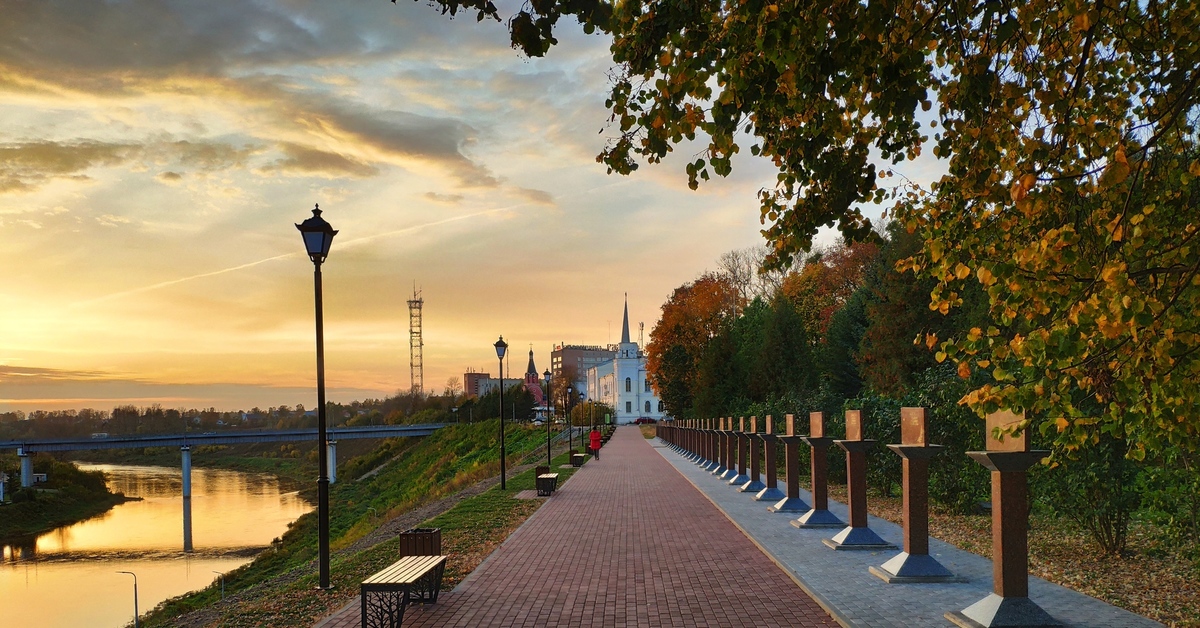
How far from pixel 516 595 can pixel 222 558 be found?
27062 mm

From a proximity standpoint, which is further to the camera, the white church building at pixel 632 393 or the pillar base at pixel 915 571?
the white church building at pixel 632 393

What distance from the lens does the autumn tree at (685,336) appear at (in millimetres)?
52562

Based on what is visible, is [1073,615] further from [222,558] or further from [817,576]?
[222,558]

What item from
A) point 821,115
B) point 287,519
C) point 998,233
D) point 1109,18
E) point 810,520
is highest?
point 1109,18

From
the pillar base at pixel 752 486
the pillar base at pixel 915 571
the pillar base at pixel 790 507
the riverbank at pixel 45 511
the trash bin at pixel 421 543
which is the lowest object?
the riverbank at pixel 45 511

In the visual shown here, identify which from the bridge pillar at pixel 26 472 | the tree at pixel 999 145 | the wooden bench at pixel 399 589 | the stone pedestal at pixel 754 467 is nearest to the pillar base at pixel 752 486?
the stone pedestal at pixel 754 467

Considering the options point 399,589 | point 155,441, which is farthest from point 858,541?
point 155,441

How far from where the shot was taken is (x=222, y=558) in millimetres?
31969

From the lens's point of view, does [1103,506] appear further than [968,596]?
Yes

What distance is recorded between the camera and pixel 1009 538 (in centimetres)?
721

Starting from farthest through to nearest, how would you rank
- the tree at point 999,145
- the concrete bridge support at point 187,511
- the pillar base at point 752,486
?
the concrete bridge support at point 187,511, the pillar base at point 752,486, the tree at point 999,145

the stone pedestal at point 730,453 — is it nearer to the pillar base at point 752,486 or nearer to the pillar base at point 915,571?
the pillar base at point 752,486

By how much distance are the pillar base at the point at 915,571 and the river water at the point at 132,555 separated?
58.8ft

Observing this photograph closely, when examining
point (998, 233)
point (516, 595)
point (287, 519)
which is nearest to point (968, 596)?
point (998, 233)
